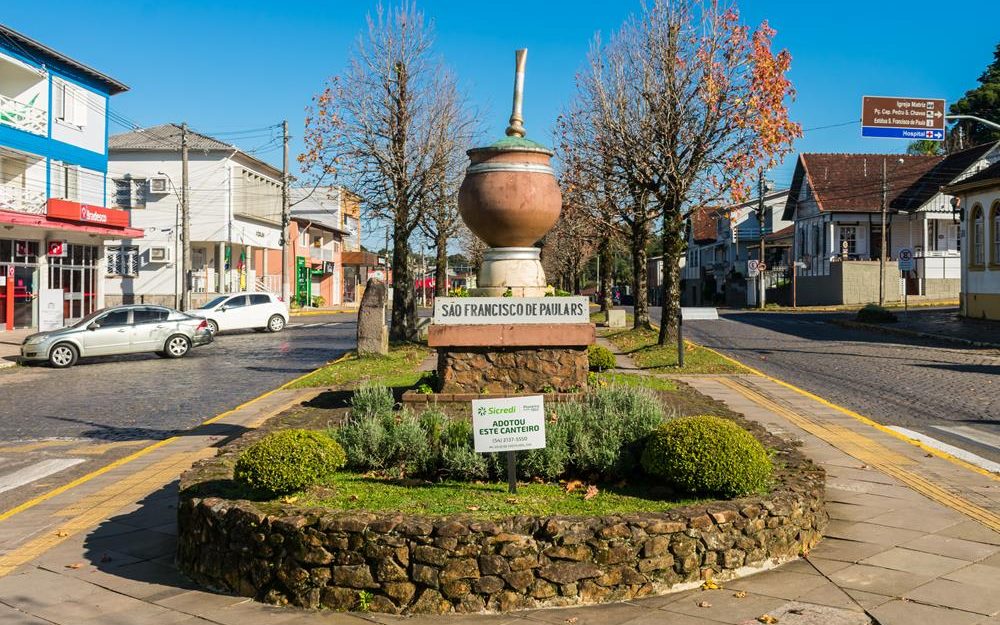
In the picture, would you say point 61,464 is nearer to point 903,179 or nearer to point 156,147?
point 156,147

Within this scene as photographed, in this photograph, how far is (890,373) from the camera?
18.1 metres

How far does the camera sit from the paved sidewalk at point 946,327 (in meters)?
25.2

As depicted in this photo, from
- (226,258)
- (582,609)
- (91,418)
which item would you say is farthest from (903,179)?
(582,609)

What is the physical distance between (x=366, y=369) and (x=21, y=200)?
20.0 meters

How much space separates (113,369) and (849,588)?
19.9 meters

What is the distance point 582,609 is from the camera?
5.29m

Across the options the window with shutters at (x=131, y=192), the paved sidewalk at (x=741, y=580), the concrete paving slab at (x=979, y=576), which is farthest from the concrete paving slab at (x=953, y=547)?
the window with shutters at (x=131, y=192)

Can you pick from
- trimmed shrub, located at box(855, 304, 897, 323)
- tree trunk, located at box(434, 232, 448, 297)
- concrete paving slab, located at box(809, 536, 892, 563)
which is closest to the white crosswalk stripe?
concrete paving slab, located at box(809, 536, 892, 563)

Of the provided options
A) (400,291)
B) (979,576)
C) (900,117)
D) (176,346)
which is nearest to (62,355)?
(176,346)

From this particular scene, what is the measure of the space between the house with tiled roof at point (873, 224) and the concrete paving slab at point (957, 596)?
43334 millimetres

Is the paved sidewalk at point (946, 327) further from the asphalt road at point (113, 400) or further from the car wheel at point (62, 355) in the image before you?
the car wheel at point (62, 355)

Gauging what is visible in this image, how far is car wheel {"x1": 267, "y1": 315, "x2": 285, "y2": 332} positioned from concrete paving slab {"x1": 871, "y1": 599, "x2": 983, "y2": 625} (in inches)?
1234

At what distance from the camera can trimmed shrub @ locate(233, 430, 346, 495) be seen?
6.27 m

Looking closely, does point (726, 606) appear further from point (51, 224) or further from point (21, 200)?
point (21, 200)
